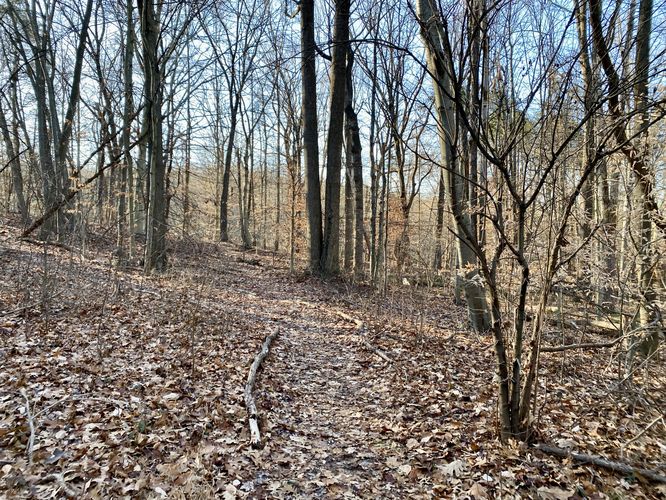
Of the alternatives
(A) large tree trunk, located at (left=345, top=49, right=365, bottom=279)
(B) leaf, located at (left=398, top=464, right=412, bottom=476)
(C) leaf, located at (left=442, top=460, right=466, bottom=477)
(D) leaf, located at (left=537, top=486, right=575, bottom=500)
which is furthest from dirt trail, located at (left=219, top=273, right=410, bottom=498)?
(A) large tree trunk, located at (left=345, top=49, right=365, bottom=279)

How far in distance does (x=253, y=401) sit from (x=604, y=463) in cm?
319

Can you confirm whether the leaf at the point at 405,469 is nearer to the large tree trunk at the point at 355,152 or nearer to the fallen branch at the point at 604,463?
the fallen branch at the point at 604,463

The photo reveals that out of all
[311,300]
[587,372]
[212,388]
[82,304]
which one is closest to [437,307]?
[311,300]

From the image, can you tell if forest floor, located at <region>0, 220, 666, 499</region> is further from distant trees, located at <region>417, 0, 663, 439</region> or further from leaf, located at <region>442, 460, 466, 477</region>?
distant trees, located at <region>417, 0, 663, 439</region>

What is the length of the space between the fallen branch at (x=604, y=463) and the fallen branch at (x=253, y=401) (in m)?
2.43

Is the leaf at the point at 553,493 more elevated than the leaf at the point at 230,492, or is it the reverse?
the leaf at the point at 553,493

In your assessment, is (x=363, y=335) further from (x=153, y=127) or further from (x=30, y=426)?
(x=153, y=127)

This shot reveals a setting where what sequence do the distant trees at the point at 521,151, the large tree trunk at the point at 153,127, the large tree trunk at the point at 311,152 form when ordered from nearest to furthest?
the distant trees at the point at 521,151 → the large tree trunk at the point at 153,127 → the large tree trunk at the point at 311,152

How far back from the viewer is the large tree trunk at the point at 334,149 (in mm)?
11914

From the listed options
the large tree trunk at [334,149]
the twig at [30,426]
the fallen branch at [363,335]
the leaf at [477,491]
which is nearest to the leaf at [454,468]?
the leaf at [477,491]

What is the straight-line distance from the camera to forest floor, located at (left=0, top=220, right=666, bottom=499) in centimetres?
300

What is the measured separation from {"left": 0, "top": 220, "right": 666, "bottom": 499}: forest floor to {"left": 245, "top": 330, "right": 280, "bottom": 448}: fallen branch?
3.0 inches

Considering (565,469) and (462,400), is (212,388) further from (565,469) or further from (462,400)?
(565,469)

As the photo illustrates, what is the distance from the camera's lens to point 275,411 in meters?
4.29
